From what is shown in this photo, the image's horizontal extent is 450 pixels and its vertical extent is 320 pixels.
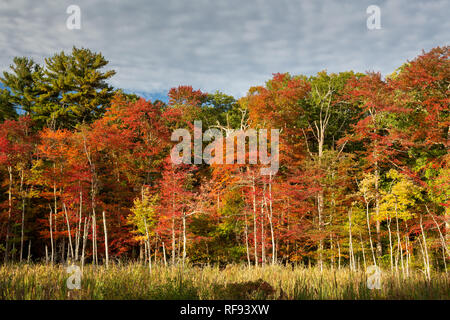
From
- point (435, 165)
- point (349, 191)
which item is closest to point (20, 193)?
point (349, 191)

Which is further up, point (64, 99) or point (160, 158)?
point (64, 99)

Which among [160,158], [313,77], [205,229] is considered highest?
[313,77]

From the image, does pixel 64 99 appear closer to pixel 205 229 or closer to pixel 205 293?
pixel 205 229

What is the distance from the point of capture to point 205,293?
16.8 ft

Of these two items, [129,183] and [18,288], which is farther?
[129,183]

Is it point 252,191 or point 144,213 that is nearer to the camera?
point 144,213

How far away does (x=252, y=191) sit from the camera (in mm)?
16531

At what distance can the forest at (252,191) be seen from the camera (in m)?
15.1

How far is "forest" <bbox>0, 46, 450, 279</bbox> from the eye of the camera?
49.6 ft

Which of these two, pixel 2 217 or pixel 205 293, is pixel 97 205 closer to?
pixel 2 217

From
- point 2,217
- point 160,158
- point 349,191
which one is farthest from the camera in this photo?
point 160,158

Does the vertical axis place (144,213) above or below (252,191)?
below
